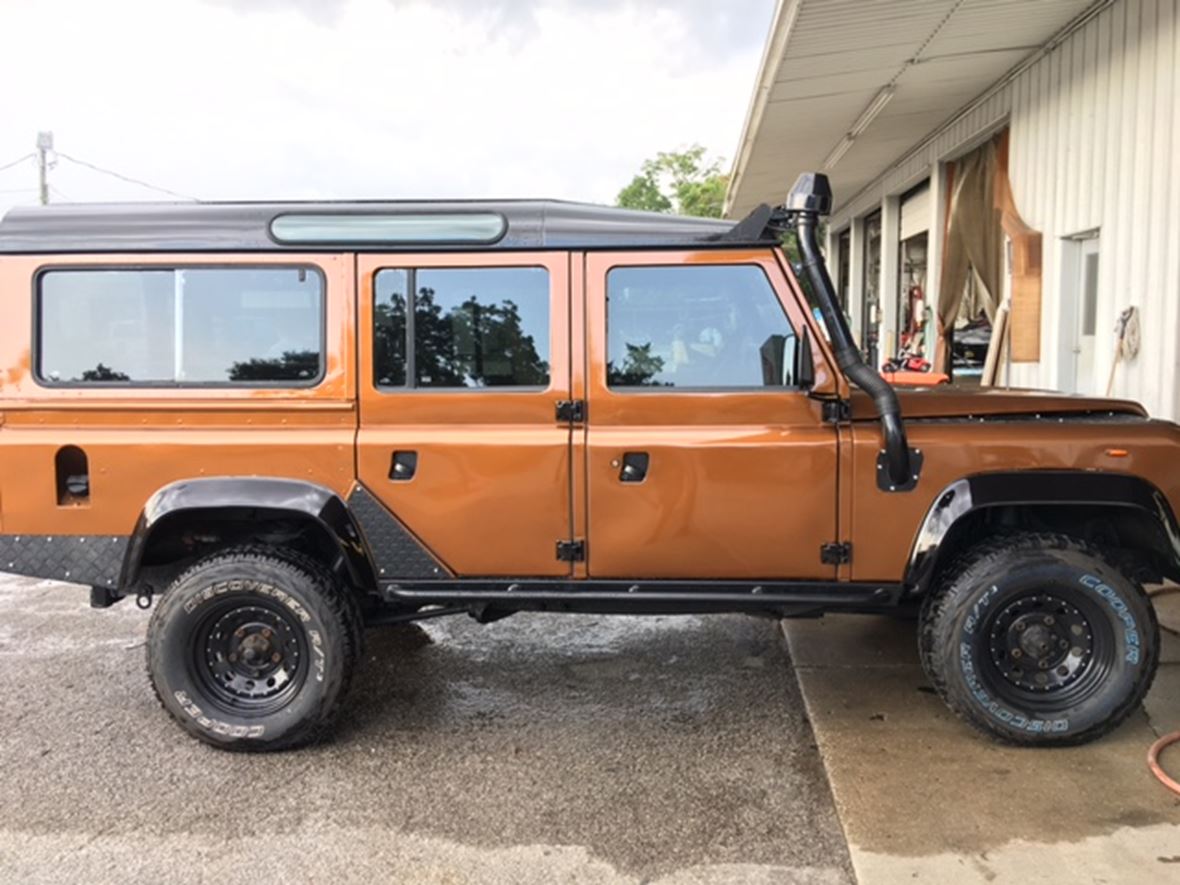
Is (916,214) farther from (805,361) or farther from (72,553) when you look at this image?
(72,553)

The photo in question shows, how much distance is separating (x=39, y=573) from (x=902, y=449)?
11.3 feet

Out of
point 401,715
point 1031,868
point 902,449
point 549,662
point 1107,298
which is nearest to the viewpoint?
point 1031,868

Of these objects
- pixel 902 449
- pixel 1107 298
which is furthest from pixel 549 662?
pixel 1107 298

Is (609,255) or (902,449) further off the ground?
(609,255)

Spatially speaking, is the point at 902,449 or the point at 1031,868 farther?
the point at 902,449

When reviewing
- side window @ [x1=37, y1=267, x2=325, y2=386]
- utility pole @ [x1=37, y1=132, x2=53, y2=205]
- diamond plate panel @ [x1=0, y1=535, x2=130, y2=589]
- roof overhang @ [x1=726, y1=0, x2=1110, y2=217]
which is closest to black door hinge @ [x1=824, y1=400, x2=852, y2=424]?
side window @ [x1=37, y1=267, x2=325, y2=386]

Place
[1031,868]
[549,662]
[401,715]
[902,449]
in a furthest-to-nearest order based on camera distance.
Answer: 1. [549,662]
2. [401,715]
3. [902,449]
4. [1031,868]

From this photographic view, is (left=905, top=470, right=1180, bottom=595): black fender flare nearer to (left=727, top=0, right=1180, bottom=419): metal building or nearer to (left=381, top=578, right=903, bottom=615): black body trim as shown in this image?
(left=381, top=578, right=903, bottom=615): black body trim

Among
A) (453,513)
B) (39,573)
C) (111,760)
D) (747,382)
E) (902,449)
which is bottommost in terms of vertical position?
(111,760)

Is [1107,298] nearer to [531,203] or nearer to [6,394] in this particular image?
[531,203]

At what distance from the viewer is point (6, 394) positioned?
147 inches

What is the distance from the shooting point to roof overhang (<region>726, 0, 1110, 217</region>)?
664 cm

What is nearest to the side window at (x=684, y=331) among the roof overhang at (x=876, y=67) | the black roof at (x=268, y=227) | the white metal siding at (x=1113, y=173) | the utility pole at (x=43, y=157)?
the black roof at (x=268, y=227)

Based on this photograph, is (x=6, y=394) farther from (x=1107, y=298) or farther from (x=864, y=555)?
(x=1107, y=298)
